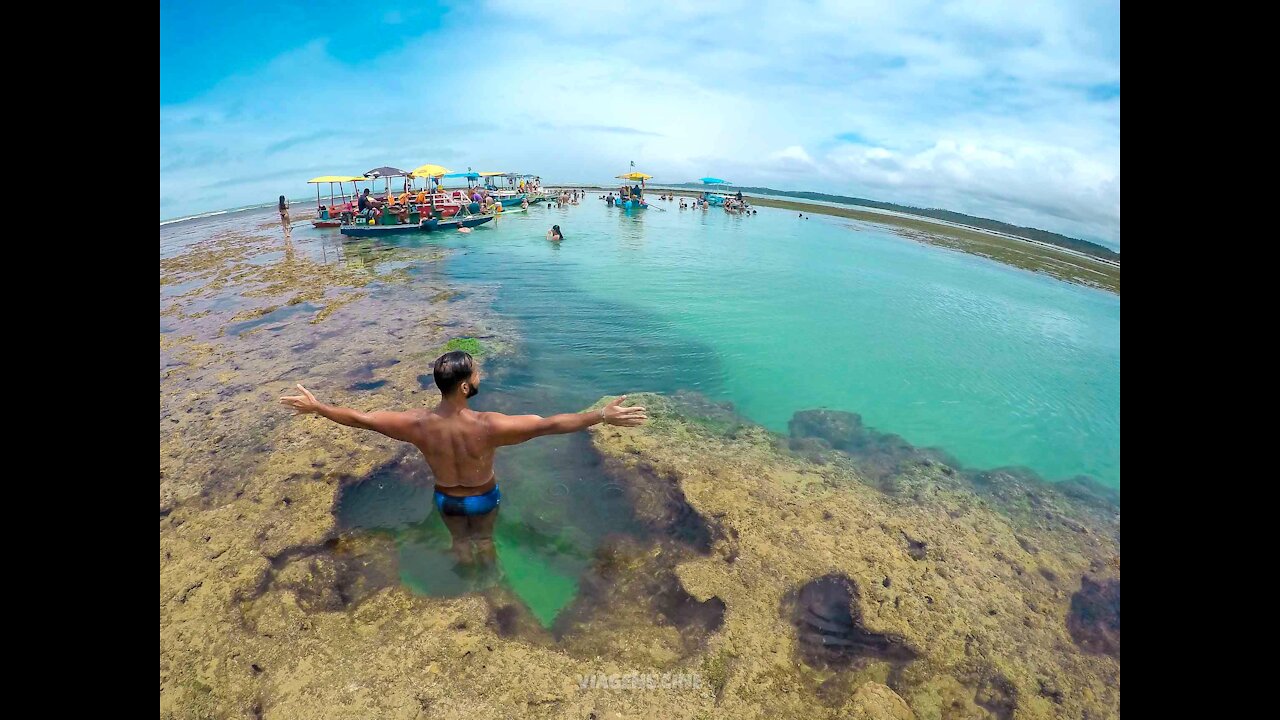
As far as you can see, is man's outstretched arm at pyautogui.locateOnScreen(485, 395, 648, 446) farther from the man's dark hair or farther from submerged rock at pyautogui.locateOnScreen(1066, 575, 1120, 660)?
submerged rock at pyautogui.locateOnScreen(1066, 575, 1120, 660)

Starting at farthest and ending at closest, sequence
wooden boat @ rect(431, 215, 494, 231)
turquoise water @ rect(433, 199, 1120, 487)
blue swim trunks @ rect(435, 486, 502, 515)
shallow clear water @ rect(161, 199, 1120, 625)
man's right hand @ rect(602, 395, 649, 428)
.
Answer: wooden boat @ rect(431, 215, 494, 231) < turquoise water @ rect(433, 199, 1120, 487) < shallow clear water @ rect(161, 199, 1120, 625) < blue swim trunks @ rect(435, 486, 502, 515) < man's right hand @ rect(602, 395, 649, 428)

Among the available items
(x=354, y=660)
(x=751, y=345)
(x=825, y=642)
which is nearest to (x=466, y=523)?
(x=354, y=660)

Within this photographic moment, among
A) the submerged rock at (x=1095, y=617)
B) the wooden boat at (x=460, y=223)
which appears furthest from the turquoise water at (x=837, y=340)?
the wooden boat at (x=460, y=223)

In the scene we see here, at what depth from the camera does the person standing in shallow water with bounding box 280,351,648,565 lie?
380 cm

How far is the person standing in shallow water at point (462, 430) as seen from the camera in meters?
3.80

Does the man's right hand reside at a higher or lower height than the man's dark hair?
lower

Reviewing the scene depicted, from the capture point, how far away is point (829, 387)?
31.8 ft

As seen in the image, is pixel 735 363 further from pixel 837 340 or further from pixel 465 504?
pixel 465 504

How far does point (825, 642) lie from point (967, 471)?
448 centimetres

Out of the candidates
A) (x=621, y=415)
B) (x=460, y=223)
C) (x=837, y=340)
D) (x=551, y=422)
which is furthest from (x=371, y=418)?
(x=460, y=223)

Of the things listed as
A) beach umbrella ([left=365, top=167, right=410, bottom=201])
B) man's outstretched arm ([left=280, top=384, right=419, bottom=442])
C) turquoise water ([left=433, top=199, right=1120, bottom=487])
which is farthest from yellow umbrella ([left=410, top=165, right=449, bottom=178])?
man's outstretched arm ([left=280, top=384, right=419, bottom=442])

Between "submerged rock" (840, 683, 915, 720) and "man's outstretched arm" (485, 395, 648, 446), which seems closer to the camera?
"submerged rock" (840, 683, 915, 720)

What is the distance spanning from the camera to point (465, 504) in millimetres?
4391

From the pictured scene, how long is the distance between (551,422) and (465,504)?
4.21 ft
